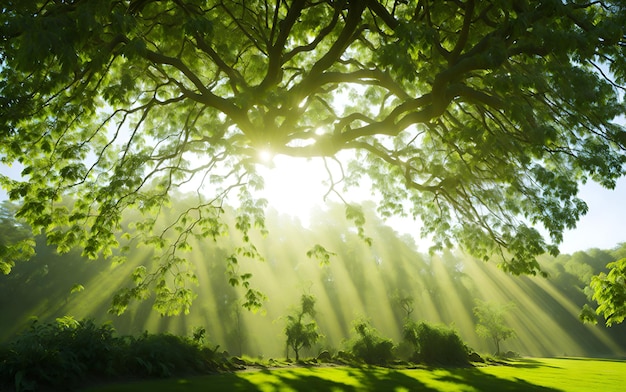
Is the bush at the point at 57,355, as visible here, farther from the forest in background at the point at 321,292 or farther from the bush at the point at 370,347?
the forest in background at the point at 321,292

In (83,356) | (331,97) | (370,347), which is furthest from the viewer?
(370,347)

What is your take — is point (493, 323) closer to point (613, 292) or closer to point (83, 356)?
point (613, 292)

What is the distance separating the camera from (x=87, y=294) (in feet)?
181

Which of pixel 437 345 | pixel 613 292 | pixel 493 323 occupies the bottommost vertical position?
pixel 437 345

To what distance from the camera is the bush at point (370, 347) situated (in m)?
19.3

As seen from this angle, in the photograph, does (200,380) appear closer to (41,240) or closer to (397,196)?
(397,196)

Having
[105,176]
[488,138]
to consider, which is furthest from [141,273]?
[488,138]

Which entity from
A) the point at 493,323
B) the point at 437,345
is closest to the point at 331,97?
the point at 437,345

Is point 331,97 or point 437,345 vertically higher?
point 331,97

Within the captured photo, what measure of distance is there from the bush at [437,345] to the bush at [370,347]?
Answer: 2344 mm

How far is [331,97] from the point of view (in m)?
13.6

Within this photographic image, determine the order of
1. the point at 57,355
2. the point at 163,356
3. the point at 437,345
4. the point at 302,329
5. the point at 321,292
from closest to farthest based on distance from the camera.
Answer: the point at 57,355, the point at 163,356, the point at 302,329, the point at 437,345, the point at 321,292

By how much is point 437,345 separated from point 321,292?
39.9 metres

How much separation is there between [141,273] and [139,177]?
13.0 ft
